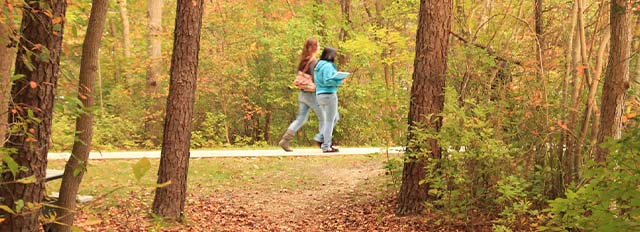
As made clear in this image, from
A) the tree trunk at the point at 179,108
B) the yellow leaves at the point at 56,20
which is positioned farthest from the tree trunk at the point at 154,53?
the yellow leaves at the point at 56,20

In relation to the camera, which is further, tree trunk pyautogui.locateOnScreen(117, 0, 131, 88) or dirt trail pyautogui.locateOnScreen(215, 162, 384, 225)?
tree trunk pyautogui.locateOnScreen(117, 0, 131, 88)

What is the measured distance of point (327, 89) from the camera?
10.8 metres

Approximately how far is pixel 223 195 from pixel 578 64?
529 centimetres

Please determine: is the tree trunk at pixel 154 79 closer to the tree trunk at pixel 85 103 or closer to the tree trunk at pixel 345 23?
the tree trunk at pixel 345 23

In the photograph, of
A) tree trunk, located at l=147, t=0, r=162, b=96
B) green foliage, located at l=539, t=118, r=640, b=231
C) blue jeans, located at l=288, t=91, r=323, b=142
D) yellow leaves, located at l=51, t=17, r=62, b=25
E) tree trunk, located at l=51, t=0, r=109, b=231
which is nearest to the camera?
yellow leaves, located at l=51, t=17, r=62, b=25

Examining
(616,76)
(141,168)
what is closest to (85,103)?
(141,168)

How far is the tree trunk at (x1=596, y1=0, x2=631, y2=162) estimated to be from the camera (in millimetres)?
5855

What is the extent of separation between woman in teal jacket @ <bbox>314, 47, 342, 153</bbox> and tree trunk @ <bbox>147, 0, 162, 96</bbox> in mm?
8148

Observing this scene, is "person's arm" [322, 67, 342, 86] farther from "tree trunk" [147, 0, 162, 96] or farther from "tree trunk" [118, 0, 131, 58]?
"tree trunk" [118, 0, 131, 58]

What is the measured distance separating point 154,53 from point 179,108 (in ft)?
37.2

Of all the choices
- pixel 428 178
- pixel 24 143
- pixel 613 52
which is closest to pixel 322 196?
pixel 428 178

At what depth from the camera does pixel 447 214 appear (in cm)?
734

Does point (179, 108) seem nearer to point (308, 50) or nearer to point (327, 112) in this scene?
point (308, 50)

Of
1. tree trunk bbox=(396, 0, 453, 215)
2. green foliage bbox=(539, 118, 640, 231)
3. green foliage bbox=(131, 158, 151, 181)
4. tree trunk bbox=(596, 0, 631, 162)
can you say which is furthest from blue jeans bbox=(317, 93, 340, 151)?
green foliage bbox=(131, 158, 151, 181)
